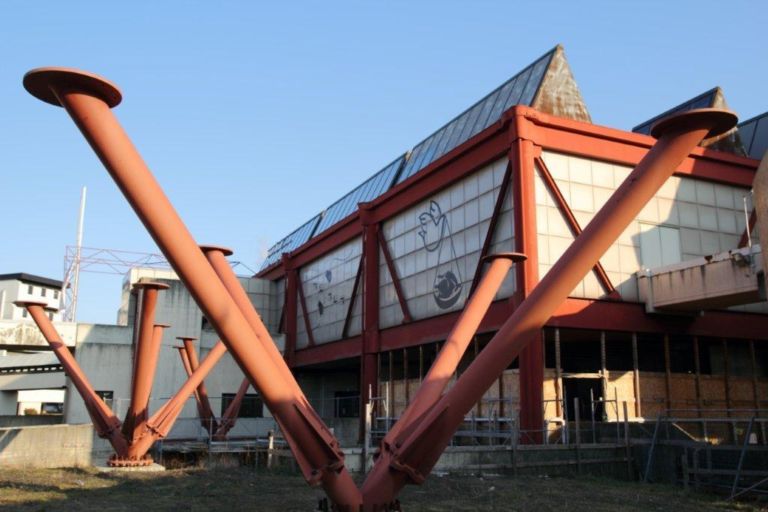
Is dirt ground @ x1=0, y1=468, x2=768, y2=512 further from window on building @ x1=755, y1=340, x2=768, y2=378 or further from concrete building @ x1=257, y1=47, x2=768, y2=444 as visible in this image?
window on building @ x1=755, y1=340, x2=768, y2=378

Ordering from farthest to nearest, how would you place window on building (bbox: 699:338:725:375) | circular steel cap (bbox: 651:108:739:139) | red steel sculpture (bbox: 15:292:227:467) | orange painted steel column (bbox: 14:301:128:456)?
window on building (bbox: 699:338:725:375)
orange painted steel column (bbox: 14:301:128:456)
red steel sculpture (bbox: 15:292:227:467)
circular steel cap (bbox: 651:108:739:139)

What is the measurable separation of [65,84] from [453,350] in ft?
20.9

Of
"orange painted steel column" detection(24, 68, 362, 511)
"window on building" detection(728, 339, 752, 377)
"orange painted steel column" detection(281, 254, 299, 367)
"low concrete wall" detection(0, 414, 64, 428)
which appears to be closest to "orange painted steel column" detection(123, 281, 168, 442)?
"orange painted steel column" detection(24, 68, 362, 511)

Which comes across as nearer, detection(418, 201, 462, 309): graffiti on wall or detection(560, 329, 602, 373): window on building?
detection(560, 329, 602, 373): window on building

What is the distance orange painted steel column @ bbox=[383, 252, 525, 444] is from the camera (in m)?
10.0

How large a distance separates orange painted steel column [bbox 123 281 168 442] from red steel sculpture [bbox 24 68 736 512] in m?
9.44

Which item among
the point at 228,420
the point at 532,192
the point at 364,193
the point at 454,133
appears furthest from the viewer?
the point at 364,193

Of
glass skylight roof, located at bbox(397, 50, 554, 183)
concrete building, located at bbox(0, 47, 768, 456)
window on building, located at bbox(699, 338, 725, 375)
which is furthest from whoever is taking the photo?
glass skylight roof, located at bbox(397, 50, 554, 183)

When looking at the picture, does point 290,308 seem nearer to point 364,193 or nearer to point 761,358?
point 364,193

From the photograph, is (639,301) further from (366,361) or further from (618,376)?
(366,361)

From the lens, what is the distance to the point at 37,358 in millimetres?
51938

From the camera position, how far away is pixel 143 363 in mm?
19750

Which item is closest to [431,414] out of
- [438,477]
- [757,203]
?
[438,477]

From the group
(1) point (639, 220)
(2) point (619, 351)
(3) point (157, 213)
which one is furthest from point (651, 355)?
(3) point (157, 213)
